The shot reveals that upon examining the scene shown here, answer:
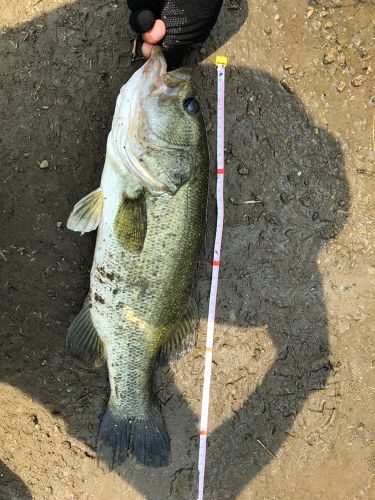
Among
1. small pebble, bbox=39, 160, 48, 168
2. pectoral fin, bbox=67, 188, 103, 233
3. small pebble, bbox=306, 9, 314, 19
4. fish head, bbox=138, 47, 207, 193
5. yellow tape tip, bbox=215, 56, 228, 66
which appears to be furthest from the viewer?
small pebble, bbox=306, 9, 314, 19

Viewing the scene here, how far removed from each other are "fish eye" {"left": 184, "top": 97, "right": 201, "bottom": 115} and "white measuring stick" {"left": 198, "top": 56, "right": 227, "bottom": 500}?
0.53 m

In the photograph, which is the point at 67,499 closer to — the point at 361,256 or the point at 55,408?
the point at 55,408

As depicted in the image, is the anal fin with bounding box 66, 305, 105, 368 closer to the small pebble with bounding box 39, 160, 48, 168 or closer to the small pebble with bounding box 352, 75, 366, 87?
the small pebble with bounding box 39, 160, 48, 168

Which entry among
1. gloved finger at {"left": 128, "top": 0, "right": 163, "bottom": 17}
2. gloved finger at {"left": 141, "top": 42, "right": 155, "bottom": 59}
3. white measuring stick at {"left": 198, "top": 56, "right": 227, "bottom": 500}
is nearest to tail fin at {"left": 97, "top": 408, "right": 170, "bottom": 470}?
white measuring stick at {"left": 198, "top": 56, "right": 227, "bottom": 500}

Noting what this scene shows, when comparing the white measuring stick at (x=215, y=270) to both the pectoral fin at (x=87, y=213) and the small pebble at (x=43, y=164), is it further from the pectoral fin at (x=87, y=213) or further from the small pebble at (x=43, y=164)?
the small pebble at (x=43, y=164)

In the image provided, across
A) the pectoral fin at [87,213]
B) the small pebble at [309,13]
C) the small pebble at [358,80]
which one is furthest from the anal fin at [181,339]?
the small pebble at [309,13]

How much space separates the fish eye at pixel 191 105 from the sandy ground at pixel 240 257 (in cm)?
55

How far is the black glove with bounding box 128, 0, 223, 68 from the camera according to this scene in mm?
2703

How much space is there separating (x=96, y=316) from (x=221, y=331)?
3.06 ft

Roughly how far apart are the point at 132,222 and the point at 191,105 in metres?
0.71

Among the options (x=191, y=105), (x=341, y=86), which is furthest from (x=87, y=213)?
(x=341, y=86)

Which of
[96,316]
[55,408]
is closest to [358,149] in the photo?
[96,316]

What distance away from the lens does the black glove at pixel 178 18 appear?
106 inches

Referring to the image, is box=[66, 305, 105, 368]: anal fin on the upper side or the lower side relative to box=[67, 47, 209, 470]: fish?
lower
